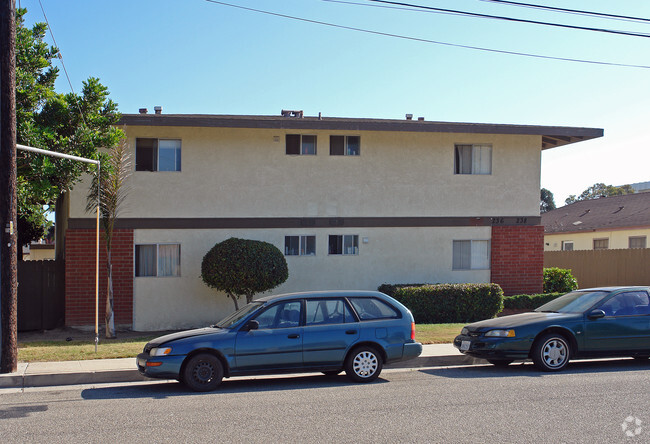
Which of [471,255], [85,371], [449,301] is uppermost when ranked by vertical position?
[471,255]

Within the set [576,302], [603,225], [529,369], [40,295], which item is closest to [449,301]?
[576,302]

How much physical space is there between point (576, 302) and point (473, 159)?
8.69 m

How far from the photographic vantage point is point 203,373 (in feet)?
31.9

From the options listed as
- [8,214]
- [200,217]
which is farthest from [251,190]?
[8,214]

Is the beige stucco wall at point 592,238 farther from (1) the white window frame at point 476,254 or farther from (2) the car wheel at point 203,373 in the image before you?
(2) the car wheel at point 203,373

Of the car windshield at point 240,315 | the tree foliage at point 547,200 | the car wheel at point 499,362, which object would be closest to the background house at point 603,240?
the car wheel at point 499,362

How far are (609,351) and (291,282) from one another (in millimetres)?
9420

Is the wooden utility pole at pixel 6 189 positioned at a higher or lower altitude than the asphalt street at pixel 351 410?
higher

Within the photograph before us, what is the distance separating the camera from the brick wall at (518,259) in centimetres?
2027

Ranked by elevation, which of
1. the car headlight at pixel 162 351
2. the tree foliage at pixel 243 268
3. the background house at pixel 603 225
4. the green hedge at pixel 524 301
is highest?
the background house at pixel 603 225

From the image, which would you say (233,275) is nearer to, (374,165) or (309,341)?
(374,165)

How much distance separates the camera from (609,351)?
11602 mm

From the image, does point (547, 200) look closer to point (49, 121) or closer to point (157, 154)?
point (157, 154)

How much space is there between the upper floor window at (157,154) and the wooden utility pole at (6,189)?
7.34m
